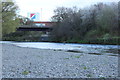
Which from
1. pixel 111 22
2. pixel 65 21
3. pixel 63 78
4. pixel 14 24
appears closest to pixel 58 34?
pixel 65 21

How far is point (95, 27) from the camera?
52281mm

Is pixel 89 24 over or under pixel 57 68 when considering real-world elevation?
over

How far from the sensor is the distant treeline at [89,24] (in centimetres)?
4338

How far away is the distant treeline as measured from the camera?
142 ft

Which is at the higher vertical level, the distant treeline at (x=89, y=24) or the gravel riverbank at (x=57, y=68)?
the distant treeline at (x=89, y=24)

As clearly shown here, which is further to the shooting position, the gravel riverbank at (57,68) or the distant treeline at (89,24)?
the distant treeline at (89,24)

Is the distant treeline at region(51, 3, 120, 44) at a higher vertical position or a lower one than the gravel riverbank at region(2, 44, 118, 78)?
higher

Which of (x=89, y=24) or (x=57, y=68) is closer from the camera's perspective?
(x=57, y=68)

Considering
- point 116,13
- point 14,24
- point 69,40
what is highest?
point 116,13

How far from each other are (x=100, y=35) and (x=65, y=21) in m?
13.7

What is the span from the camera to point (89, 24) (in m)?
53.5

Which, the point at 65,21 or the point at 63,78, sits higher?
the point at 65,21

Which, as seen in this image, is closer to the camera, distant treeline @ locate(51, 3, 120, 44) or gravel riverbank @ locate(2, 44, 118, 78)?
gravel riverbank @ locate(2, 44, 118, 78)

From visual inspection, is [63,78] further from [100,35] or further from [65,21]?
[65,21]
